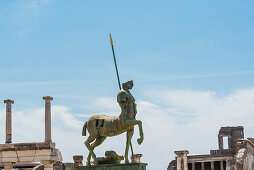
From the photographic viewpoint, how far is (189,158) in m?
49.6

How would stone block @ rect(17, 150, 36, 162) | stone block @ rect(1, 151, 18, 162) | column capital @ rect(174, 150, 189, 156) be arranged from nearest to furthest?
stone block @ rect(17, 150, 36, 162)
stone block @ rect(1, 151, 18, 162)
column capital @ rect(174, 150, 189, 156)

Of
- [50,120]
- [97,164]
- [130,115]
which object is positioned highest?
[50,120]

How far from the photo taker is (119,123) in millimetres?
14070

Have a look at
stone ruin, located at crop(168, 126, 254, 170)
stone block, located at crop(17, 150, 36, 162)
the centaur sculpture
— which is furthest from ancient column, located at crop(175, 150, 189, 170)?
the centaur sculpture

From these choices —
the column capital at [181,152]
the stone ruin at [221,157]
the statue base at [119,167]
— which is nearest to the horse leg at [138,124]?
the statue base at [119,167]

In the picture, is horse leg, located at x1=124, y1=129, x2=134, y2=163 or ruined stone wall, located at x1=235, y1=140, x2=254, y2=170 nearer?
horse leg, located at x1=124, y1=129, x2=134, y2=163

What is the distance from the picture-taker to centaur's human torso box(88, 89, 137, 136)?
45.6ft

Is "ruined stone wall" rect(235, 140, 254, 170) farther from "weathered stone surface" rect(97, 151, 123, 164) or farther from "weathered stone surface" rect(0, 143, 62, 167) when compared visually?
"weathered stone surface" rect(0, 143, 62, 167)

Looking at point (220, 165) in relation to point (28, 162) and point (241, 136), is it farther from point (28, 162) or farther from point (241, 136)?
point (28, 162)

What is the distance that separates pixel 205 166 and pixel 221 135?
3101 mm

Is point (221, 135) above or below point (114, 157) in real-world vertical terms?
above

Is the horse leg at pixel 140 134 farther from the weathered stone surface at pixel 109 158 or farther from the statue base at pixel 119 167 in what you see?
the weathered stone surface at pixel 109 158

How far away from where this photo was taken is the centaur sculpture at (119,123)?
45.6 ft

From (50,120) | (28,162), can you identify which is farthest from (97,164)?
(50,120)
